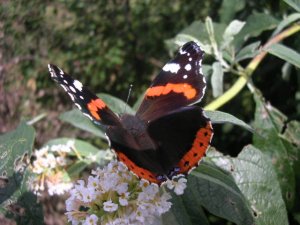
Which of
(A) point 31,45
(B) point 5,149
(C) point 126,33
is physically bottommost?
(C) point 126,33

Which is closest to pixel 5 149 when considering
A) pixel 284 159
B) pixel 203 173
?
pixel 203 173

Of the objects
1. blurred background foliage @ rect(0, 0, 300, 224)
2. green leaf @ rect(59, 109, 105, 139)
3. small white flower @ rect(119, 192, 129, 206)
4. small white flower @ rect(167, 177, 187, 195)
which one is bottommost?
blurred background foliage @ rect(0, 0, 300, 224)

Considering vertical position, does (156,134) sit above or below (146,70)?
above

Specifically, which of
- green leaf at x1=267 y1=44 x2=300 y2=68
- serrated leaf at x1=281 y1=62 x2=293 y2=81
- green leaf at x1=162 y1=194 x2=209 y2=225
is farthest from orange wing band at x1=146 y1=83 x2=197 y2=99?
serrated leaf at x1=281 y1=62 x2=293 y2=81

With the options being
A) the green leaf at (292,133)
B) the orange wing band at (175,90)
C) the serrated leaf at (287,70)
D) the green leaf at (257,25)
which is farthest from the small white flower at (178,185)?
the serrated leaf at (287,70)

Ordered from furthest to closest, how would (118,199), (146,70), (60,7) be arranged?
(146,70) → (60,7) → (118,199)

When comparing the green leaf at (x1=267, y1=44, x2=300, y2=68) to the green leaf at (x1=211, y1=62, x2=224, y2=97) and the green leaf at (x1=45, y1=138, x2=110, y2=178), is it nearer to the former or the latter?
the green leaf at (x1=211, y1=62, x2=224, y2=97)

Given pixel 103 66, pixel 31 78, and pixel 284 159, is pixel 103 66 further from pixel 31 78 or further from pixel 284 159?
pixel 284 159
